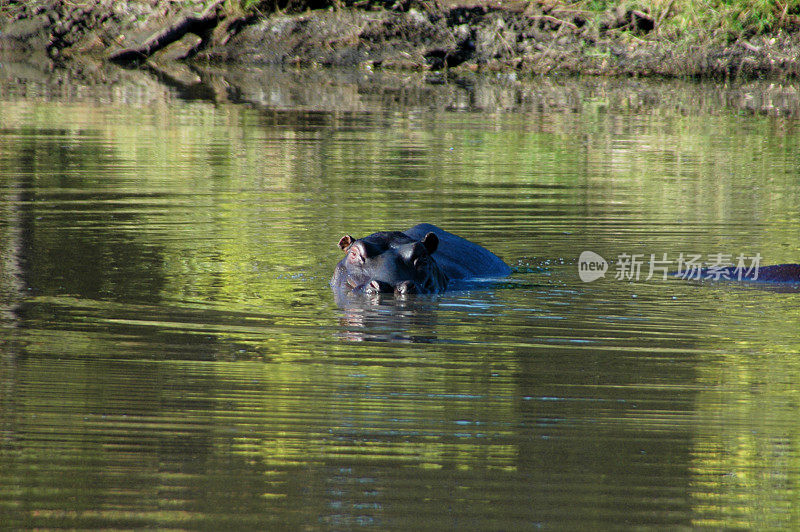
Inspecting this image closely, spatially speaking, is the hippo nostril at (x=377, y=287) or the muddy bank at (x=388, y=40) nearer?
the hippo nostril at (x=377, y=287)

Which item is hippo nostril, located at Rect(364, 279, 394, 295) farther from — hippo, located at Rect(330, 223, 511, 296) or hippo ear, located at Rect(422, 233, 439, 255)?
hippo ear, located at Rect(422, 233, 439, 255)

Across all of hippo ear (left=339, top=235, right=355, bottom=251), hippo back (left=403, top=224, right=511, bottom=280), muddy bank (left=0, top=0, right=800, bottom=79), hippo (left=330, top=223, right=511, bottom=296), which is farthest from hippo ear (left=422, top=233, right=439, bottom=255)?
muddy bank (left=0, top=0, right=800, bottom=79)

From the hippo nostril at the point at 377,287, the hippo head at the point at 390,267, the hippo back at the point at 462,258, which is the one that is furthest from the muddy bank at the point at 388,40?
the hippo nostril at the point at 377,287

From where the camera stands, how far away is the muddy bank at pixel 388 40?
103 feet

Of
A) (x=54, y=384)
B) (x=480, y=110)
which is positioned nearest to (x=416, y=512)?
(x=54, y=384)

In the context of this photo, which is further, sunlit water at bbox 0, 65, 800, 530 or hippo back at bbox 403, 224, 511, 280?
hippo back at bbox 403, 224, 511, 280

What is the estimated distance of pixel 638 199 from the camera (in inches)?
530

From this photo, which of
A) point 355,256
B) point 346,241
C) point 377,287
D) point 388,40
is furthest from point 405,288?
point 388,40

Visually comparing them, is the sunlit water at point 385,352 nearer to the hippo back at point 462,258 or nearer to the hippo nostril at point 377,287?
the hippo nostril at point 377,287

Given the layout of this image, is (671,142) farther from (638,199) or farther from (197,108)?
(197,108)

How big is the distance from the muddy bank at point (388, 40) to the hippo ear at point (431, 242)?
2386 centimetres

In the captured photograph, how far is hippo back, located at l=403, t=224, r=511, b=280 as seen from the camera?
937 centimetres

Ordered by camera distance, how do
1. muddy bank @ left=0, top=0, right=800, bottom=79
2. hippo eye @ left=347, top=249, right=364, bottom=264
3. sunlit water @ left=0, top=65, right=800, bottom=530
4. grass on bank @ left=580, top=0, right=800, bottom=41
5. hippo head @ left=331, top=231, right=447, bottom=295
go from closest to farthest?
1. sunlit water @ left=0, top=65, right=800, bottom=530
2. hippo head @ left=331, top=231, right=447, bottom=295
3. hippo eye @ left=347, top=249, right=364, bottom=264
4. grass on bank @ left=580, top=0, right=800, bottom=41
5. muddy bank @ left=0, top=0, right=800, bottom=79

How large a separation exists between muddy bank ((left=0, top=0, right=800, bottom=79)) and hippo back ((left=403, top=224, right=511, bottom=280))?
22.9m
